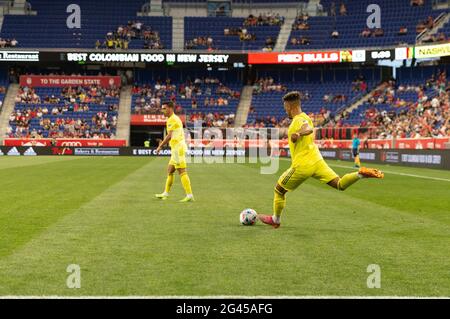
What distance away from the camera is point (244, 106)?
64.0m

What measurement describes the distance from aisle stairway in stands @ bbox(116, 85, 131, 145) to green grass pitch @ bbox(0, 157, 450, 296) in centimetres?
4591

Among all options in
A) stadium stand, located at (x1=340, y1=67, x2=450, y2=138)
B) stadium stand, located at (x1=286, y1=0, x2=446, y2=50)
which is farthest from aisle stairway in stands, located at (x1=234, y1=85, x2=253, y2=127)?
stadium stand, located at (x1=340, y1=67, x2=450, y2=138)

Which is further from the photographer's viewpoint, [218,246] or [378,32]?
[378,32]

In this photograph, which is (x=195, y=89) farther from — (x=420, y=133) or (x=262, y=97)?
(x=420, y=133)

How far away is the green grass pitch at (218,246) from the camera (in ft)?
18.6

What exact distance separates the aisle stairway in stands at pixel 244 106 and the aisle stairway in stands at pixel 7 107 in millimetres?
23579

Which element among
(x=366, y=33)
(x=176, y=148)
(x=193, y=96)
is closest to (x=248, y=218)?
(x=176, y=148)

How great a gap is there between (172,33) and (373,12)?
22.5 meters

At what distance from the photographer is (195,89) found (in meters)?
65.8

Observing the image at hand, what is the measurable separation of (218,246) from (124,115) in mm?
56055

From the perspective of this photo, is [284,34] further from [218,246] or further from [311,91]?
[218,246]

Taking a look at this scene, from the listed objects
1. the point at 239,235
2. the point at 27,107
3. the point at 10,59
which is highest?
the point at 10,59

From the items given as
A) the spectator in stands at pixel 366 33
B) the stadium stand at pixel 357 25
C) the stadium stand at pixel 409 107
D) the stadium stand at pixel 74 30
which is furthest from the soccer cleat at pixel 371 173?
the stadium stand at pixel 74 30
